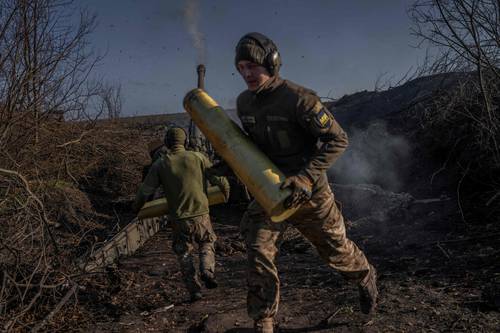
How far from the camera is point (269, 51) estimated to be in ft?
9.39

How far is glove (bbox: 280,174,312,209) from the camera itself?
262 cm

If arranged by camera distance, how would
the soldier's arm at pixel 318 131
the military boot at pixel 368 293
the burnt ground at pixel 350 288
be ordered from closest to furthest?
the soldier's arm at pixel 318 131 → the military boot at pixel 368 293 → the burnt ground at pixel 350 288

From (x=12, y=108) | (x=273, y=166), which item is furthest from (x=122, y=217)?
(x=273, y=166)

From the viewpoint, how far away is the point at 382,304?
3.49 m

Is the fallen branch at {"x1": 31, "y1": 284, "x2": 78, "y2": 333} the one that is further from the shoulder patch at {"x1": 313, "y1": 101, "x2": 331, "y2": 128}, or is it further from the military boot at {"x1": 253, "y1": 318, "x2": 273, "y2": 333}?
the shoulder patch at {"x1": 313, "y1": 101, "x2": 331, "y2": 128}

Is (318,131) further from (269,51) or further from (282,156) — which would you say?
(269,51)

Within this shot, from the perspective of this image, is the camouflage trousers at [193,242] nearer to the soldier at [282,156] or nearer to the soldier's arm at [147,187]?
the soldier's arm at [147,187]

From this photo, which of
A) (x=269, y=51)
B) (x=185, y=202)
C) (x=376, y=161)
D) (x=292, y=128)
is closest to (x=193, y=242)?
(x=185, y=202)

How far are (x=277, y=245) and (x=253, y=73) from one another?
117 centimetres

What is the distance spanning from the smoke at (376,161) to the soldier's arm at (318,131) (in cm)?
607

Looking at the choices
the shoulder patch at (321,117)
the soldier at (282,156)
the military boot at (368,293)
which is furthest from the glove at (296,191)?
the military boot at (368,293)

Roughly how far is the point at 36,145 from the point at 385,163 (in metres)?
6.72

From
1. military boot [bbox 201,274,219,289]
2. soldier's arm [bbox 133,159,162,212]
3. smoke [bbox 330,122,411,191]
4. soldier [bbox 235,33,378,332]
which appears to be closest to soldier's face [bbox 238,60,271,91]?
soldier [bbox 235,33,378,332]

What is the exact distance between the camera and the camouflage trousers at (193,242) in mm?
4359
